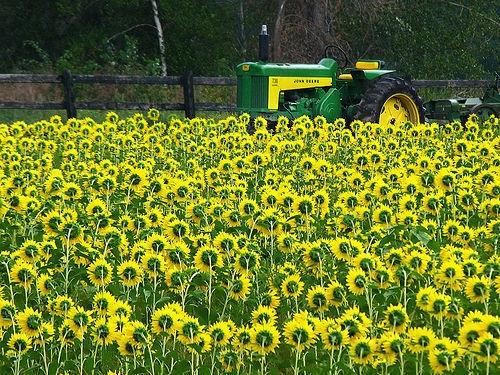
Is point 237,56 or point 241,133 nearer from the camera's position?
point 241,133

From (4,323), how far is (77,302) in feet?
4.67

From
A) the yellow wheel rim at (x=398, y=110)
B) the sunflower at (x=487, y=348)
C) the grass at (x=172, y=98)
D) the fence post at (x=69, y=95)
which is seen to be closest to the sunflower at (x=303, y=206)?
the sunflower at (x=487, y=348)

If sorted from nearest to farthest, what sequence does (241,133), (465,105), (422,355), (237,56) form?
(422,355) < (241,133) < (465,105) < (237,56)

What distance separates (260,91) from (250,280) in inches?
321

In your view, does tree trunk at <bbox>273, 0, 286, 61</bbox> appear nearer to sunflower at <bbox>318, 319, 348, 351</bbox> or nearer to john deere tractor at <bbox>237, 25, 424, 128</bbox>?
john deere tractor at <bbox>237, 25, 424, 128</bbox>

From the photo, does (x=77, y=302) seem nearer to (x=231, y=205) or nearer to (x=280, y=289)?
(x=280, y=289)

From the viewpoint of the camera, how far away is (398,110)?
1483 cm

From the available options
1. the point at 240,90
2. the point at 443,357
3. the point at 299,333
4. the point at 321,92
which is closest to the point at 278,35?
the point at 240,90

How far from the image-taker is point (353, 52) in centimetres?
3120

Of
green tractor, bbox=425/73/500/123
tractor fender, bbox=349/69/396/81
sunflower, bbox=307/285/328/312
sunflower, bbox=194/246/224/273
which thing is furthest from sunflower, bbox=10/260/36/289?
green tractor, bbox=425/73/500/123

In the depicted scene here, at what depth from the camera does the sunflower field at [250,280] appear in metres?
4.46

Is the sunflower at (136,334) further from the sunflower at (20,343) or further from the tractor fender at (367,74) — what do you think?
the tractor fender at (367,74)

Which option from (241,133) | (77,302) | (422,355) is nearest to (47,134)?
(241,133)

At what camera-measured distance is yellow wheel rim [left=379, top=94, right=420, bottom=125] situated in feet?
47.7
